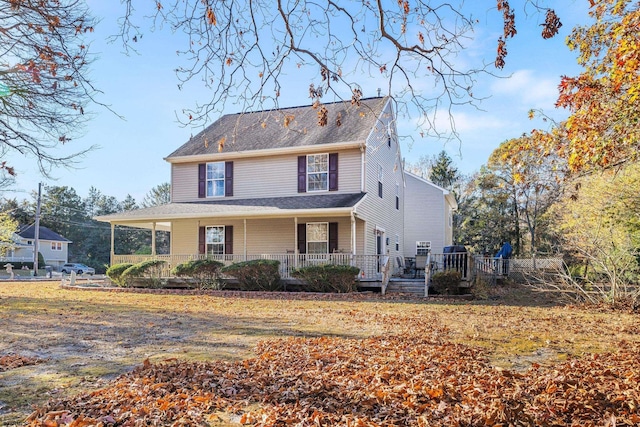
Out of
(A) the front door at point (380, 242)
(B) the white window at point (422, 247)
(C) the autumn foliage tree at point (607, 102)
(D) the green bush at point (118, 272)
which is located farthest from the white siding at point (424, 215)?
(C) the autumn foliage tree at point (607, 102)

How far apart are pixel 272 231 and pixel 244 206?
1598mm

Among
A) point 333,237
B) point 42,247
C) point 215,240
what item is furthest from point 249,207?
point 42,247

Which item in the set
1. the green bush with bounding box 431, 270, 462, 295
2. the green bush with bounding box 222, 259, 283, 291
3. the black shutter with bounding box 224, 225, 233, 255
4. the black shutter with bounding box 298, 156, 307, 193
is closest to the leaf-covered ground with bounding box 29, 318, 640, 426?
the green bush with bounding box 431, 270, 462, 295

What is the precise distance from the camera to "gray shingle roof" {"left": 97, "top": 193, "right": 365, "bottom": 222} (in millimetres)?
16944

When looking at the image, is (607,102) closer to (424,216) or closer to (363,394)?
(363,394)

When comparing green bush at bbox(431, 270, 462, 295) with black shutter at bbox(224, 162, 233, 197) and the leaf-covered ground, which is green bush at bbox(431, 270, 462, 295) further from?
black shutter at bbox(224, 162, 233, 197)

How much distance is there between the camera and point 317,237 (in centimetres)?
1836

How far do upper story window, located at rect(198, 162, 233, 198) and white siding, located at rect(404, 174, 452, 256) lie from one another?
12.1 meters

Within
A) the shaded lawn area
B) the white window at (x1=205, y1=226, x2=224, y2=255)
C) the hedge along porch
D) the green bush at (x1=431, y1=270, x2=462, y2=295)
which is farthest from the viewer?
the white window at (x1=205, y1=226, x2=224, y2=255)

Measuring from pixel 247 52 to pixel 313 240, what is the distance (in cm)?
1384

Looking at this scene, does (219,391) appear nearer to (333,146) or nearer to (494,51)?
(494,51)

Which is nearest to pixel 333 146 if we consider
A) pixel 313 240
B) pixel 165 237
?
pixel 313 240

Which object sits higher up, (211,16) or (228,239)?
(211,16)

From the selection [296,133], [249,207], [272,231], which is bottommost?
[272,231]
